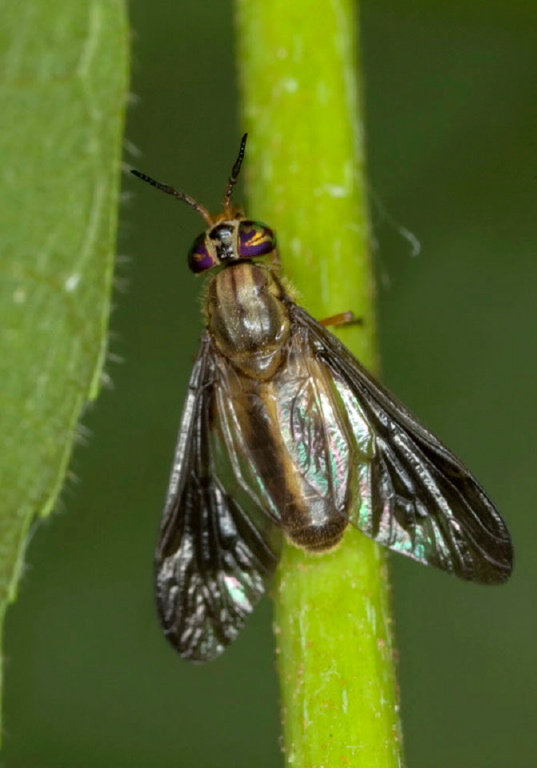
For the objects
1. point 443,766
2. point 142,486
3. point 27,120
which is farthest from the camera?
point 142,486

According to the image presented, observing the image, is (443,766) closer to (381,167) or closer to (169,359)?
(169,359)

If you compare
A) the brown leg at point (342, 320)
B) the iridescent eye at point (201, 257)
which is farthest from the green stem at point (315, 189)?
the iridescent eye at point (201, 257)

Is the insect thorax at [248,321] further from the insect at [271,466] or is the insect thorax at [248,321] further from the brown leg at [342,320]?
the brown leg at [342,320]

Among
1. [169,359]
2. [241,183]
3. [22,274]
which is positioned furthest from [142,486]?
[22,274]

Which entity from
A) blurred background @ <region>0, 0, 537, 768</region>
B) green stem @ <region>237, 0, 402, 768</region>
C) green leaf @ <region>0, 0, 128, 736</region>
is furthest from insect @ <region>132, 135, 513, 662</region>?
blurred background @ <region>0, 0, 537, 768</region>

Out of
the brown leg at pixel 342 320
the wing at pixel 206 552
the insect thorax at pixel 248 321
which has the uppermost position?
the insect thorax at pixel 248 321

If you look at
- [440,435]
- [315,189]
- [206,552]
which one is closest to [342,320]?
[315,189]

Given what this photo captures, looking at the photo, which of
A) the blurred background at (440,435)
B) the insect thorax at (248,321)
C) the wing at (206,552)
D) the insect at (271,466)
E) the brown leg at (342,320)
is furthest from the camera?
the blurred background at (440,435)

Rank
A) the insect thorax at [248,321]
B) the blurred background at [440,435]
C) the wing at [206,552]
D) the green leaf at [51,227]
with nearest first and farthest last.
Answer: the green leaf at [51,227], the wing at [206,552], the insect thorax at [248,321], the blurred background at [440,435]
